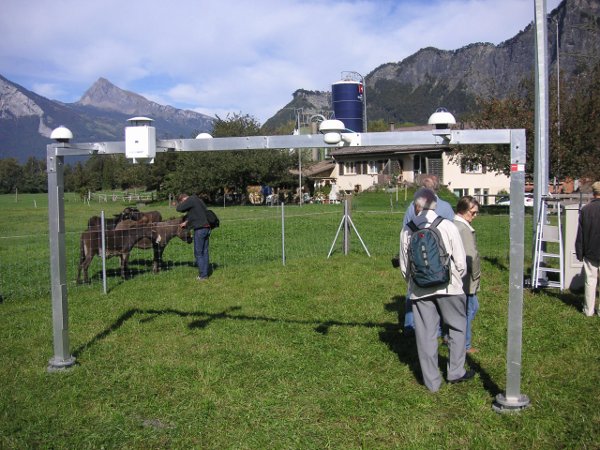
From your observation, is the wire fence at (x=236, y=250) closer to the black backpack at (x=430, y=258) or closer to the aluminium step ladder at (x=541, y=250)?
the aluminium step ladder at (x=541, y=250)

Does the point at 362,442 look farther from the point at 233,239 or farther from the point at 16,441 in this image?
the point at 233,239

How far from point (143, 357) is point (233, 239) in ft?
36.8

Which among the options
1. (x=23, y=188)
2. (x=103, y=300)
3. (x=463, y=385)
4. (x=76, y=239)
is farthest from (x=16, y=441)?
(x=23, y=188)

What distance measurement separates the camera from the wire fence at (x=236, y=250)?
39.7 ft

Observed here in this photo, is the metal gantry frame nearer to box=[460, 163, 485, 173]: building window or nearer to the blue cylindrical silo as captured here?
box=[460, 163, 485, 173]: building window

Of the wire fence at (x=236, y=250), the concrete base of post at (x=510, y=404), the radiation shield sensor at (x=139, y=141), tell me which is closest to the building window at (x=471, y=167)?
the wire fence at (x=236, y=250)

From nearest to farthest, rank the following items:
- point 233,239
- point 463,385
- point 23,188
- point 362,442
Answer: point 362,442 → point 463,385 → point 233,239 → point 23,188

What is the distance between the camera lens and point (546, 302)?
886 centimetres

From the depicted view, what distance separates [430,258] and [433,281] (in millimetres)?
205

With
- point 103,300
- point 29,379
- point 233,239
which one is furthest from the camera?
point 233,239

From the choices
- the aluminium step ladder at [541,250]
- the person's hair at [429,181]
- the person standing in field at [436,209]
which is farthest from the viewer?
the aluminium step ladder at [541,250]

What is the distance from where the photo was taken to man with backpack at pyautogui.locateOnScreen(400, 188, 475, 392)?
5168 millimetres

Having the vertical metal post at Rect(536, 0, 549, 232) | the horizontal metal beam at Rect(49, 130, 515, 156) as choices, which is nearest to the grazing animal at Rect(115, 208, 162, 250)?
the horizontal metal beam at Rect(49, 130, 515, 156)

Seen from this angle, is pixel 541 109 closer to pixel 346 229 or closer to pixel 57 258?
pixel 346 229
